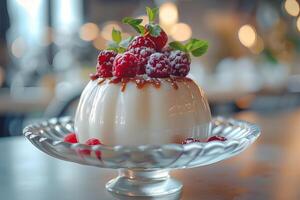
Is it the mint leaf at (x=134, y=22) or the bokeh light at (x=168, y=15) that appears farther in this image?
the bokeh light at (x=168, y=15)

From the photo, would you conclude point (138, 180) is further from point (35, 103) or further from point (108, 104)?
point (35, 103)

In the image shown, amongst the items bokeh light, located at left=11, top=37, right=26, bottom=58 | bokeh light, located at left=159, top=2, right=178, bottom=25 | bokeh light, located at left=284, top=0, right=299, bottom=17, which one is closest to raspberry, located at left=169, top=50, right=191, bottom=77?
bokeh light, located at left=159, top=2, right=178, bottom=25

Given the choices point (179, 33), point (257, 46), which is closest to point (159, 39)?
point (179, 33)

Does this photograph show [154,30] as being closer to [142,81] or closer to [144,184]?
[142,81]

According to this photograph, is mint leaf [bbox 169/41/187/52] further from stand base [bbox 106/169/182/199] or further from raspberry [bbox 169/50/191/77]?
stand base [bbox 106/169/182/199]

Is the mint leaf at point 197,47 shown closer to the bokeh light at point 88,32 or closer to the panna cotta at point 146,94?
the panna cotta at point 146,94

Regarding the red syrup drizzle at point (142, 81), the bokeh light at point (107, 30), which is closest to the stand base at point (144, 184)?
the red syrup drizzle at point (142, 81)

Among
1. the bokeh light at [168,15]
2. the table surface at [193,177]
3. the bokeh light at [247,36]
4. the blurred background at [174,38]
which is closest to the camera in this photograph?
the table surface at [193,177]
